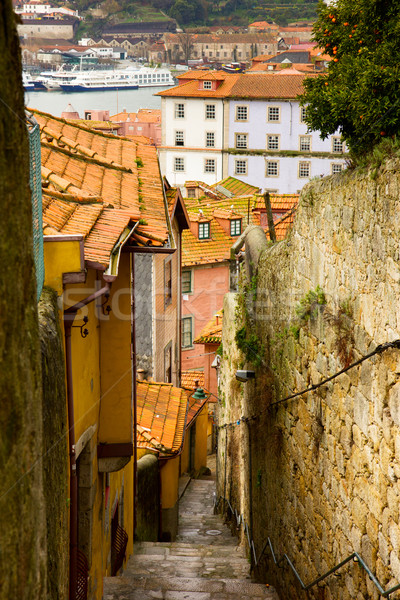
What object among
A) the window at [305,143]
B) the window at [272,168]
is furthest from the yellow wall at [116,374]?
the window at [272,168]

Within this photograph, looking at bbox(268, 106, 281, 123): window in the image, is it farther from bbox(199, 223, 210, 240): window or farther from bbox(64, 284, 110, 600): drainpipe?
bbox(64, 284, 110, 600): drainpipe

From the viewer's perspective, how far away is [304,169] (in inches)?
2640

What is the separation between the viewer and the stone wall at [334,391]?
5266 millimetres

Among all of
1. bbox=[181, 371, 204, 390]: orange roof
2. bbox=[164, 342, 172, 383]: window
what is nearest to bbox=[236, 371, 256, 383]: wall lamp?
bbox=[164, 342, 172, 383]: window

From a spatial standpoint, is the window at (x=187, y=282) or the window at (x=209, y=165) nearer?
the window at (x=187, y=282)

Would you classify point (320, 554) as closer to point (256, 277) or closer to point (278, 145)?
point (256, 277)

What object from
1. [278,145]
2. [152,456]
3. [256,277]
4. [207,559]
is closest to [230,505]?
[152,456]

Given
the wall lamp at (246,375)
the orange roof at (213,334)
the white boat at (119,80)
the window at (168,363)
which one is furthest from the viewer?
the white boat at (119,80)

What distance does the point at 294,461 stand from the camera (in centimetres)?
859

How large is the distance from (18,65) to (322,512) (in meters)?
5.53

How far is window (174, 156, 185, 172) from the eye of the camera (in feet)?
229

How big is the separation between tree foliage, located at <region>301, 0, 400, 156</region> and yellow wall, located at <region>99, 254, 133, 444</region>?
379 cm

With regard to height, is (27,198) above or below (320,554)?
above

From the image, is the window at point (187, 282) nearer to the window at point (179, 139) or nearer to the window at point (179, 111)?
the window at point (179, 139)
